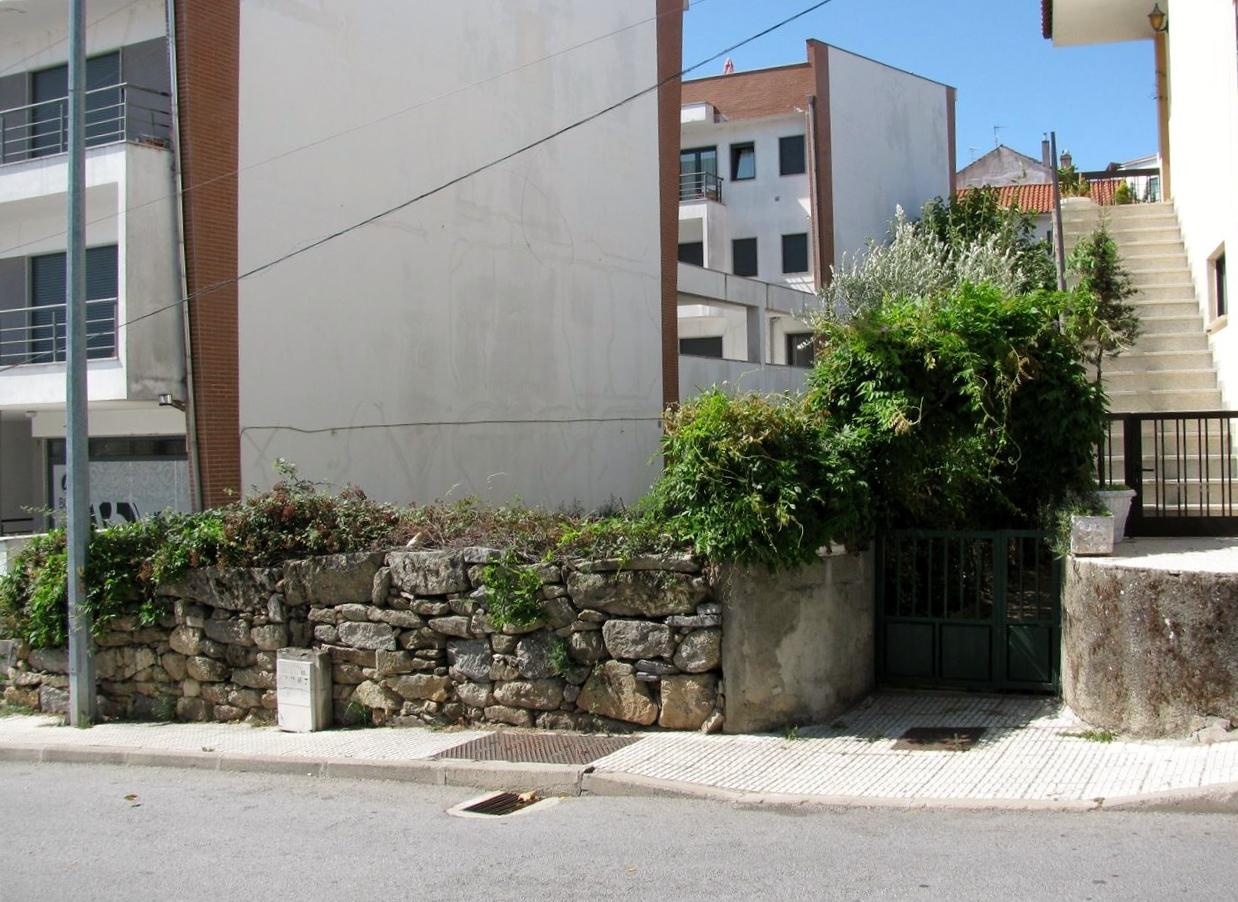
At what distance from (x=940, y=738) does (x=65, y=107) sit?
14177 millimetres

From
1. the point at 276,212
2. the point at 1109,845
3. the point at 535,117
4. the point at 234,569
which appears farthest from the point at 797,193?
the point at 1109,845

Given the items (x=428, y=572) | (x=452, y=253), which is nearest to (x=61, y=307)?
(x=452, y=253)

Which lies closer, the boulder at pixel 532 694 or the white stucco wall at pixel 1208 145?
the boulder at pixel 532 694

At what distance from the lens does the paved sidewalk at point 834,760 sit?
6.83m

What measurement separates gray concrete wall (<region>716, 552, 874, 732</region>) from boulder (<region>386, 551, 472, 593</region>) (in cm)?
221

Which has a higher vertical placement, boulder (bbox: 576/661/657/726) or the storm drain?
boulder (bbox: 576/661/657/726)

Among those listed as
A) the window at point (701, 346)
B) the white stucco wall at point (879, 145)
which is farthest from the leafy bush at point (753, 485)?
the window at point (701, 346)

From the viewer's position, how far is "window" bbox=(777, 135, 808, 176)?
30.2 metres

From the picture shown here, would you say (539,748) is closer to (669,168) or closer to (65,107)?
(65,107)

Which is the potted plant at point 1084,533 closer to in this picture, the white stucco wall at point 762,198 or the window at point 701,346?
the white stucco wall at point 762,198

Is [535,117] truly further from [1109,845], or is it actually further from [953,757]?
[1109,845]

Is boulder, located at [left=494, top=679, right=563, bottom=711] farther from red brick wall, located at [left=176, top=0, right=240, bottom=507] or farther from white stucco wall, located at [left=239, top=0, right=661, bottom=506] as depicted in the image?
white stucco wall, located at [left=239, top=0, right=661, bottom=506]

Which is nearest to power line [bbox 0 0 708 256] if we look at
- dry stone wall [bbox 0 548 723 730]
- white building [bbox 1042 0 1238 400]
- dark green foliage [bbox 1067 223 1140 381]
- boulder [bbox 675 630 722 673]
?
dry stone wall [bbox 0 548 723 730]

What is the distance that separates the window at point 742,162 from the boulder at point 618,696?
79.7ft
